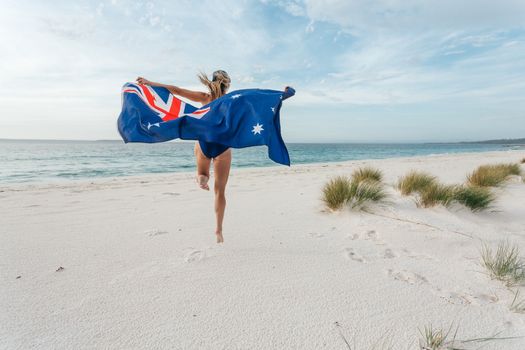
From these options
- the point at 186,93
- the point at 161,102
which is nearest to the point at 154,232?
the point at 161,102

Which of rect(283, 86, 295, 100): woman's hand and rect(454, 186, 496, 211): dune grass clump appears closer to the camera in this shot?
rect(283, 86, 295, 100): woman's hand

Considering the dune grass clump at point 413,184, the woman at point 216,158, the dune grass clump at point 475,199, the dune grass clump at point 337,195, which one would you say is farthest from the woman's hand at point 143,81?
the dune grass clump at point 475,199

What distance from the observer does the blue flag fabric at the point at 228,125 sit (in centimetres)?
323

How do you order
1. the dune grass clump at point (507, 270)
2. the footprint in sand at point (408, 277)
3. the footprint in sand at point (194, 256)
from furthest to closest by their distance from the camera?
the footprint in sand at point (194, 256) → the footprint in sand at point (408, 277) → the dune grass clump at point (507, 270)

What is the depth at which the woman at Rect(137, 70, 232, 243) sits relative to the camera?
3.37 metres

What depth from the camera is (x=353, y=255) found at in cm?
295

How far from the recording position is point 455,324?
1841 millimetres

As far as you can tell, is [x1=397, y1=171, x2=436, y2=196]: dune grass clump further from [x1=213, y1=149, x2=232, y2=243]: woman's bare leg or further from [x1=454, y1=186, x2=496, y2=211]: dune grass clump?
[x1=213, y1=149, x2=232, y2=243]: woman's bare leg

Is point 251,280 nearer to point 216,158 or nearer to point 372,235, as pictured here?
point 216,158

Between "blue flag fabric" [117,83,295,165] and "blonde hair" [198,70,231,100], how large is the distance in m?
0.23

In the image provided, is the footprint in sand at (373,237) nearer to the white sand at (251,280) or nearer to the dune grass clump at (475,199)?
the white sand at (251,280)

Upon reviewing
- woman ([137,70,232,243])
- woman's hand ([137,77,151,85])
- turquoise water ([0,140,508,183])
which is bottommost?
turquoise water ([0,140,508,183])

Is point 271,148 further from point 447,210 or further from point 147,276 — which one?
point 447,210

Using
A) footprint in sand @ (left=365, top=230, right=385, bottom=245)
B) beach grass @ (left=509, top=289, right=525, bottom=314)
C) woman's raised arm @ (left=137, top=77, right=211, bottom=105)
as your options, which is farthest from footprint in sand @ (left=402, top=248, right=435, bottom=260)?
woman's raised arm @ (left=137, top=77, right=211, bottom=105)
